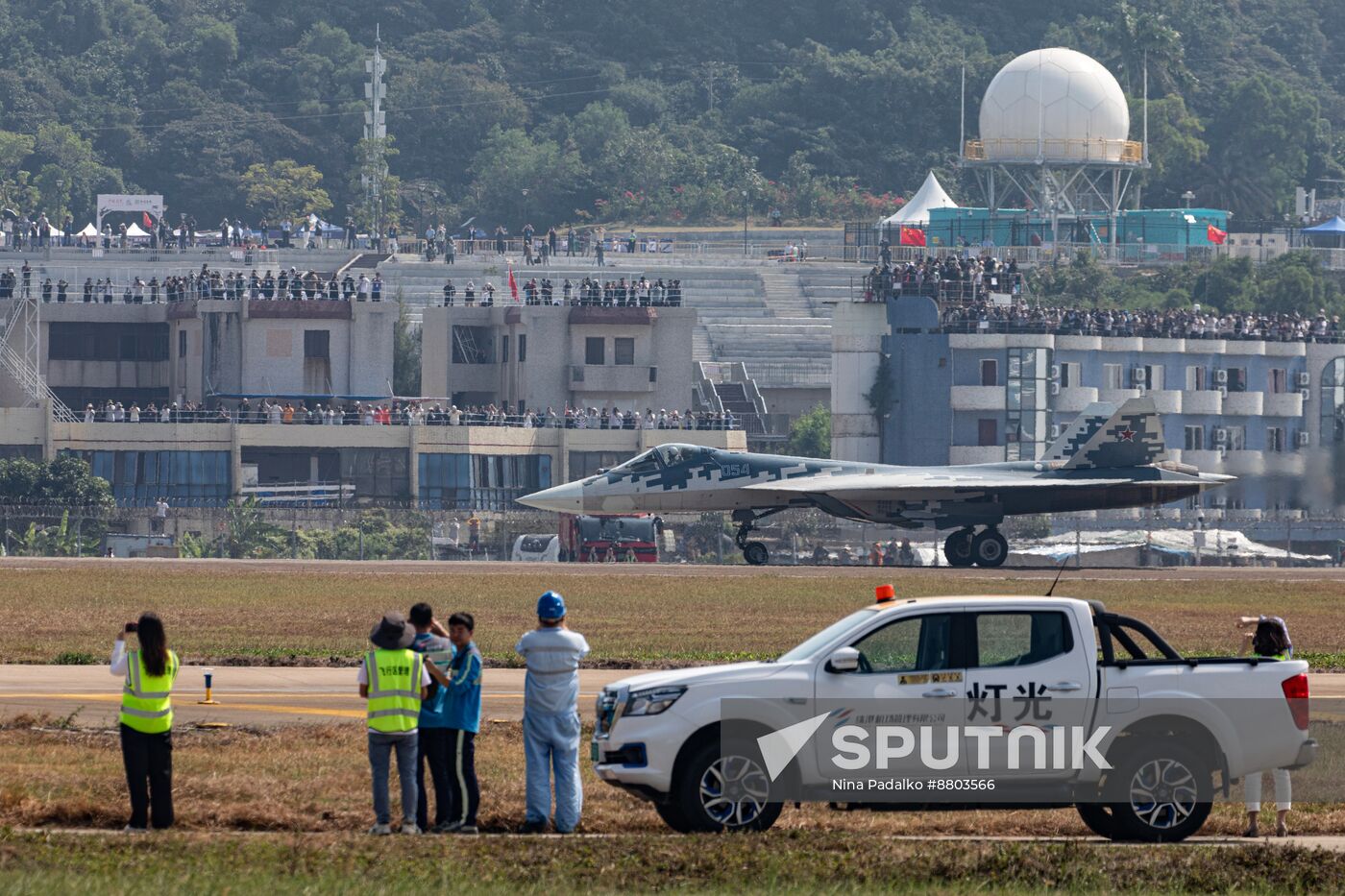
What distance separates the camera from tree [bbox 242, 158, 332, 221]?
17450 centimetres

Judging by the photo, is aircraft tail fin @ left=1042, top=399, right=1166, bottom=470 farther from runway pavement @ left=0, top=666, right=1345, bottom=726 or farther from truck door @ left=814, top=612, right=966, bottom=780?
truck door @ left=814, top=612, right=966, bottom=780

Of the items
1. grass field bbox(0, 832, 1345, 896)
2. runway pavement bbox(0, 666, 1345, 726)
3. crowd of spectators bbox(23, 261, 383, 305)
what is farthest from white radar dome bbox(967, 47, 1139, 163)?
grass field bbox(0, 832, 1345, 896)

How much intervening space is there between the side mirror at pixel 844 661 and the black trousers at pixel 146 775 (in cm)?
504

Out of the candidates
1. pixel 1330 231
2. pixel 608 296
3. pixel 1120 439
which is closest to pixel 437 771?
pixel 1120 439

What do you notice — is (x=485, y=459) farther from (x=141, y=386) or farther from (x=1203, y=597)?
(x=1203, y=597)

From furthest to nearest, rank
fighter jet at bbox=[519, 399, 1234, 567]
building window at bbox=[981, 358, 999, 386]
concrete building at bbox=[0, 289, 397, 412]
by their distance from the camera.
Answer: concrete building at bbox=[0, 289, 397, 412] → building window at bbox=[981, 358, 999, 386] → fighter jet at bbox=[519, 399, 1234, 567]

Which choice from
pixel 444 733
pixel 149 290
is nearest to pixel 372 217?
pixel 149 290

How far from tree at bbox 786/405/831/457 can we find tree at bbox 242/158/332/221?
259 ft

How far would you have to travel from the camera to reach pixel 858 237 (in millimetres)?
130625

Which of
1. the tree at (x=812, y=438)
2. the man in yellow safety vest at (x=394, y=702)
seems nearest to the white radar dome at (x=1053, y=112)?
the tree at (x=812, y=438)

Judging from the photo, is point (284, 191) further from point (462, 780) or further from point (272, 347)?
point (462, 780)

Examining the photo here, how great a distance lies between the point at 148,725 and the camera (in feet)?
58.1

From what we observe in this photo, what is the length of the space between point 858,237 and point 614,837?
114595mm

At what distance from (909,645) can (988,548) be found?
42019mm
